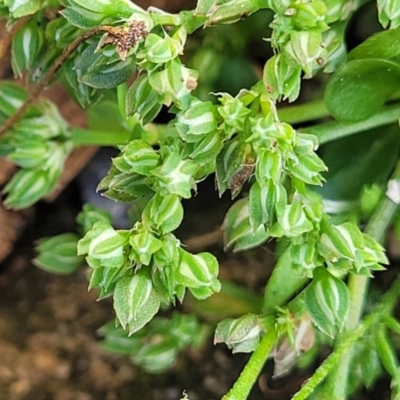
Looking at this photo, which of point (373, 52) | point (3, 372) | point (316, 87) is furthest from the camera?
point (316, 87)

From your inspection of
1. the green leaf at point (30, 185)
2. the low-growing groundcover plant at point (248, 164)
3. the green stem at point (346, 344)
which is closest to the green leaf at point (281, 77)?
the low-growing groundcover plant at point (248, 164)

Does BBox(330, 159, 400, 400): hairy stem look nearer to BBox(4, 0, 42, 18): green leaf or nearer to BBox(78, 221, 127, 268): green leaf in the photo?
BBox(78, 221, 127, 268): green leaf

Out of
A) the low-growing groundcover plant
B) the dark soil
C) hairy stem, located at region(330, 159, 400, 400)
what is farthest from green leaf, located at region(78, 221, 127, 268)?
the dark soil

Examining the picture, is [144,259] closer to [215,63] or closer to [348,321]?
[348,321]

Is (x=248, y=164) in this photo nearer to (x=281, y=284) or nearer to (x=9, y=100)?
(x=281, y=284)

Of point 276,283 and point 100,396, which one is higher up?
point 276,283

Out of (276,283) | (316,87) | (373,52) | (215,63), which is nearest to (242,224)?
(276,283)
